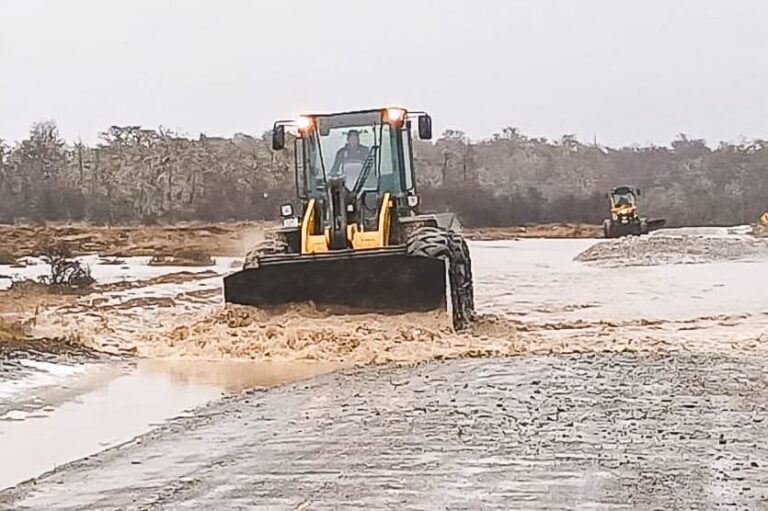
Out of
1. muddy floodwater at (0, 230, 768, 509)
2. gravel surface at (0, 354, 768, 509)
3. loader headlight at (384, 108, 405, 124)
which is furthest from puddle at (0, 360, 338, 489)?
loader headlight at (384, 108, 405, 124)

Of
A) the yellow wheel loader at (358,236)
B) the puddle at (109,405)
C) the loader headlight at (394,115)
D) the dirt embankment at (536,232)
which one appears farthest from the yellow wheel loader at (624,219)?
the puddle at (109,405)

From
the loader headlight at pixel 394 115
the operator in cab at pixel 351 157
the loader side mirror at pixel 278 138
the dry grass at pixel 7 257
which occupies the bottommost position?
the dry grass at pixel 7 257

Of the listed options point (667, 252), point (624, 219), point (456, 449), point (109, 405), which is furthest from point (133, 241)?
point (456, 449)

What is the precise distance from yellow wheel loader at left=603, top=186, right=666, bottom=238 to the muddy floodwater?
35017 millimetres

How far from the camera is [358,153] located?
1691 centimetres

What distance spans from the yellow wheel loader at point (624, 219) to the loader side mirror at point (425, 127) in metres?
36.0

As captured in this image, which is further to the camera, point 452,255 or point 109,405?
point 452,255

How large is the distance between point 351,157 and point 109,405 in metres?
7.52

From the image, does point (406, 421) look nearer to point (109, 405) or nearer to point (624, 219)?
point (109, 405)

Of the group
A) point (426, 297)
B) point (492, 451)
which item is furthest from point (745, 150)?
point (492, 451)

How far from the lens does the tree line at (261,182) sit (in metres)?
64.4

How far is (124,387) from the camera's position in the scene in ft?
37.1

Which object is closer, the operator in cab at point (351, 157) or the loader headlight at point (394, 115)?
the loader headlight at point (394, 115)

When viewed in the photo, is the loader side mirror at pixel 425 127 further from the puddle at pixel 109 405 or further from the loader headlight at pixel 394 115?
the puddle at pixel 109 405
